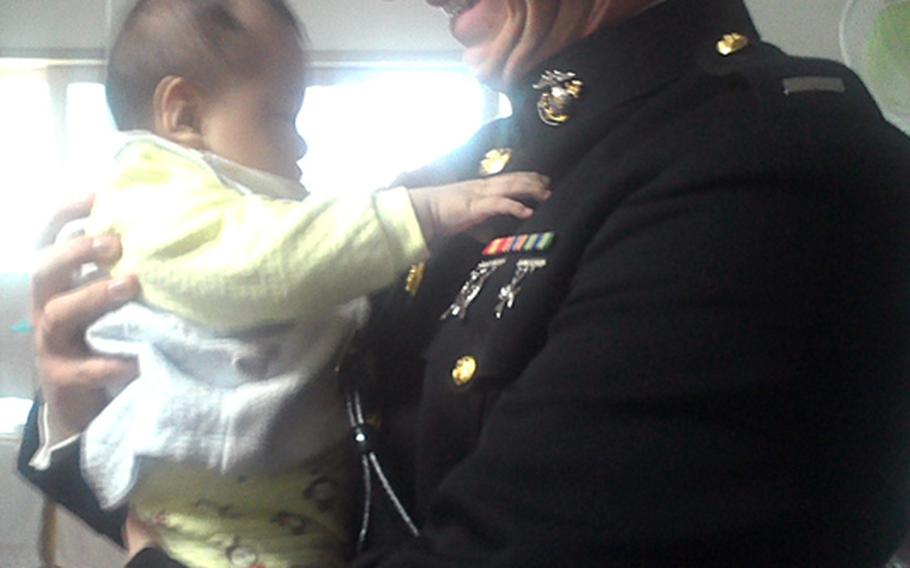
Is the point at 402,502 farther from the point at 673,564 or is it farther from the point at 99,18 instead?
the point at 99,18

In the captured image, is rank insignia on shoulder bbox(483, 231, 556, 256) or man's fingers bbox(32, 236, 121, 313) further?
man's fingers bbox(32, 236, 121, 313)

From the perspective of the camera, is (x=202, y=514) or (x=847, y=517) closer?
(x=847, y=517)

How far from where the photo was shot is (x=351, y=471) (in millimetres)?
817

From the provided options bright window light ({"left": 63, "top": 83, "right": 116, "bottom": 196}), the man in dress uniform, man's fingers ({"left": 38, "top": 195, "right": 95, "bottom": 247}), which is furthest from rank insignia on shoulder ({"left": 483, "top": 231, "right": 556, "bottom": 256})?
bright window light ({"left": 63, "top": 83, "right": 116, "bottom": 196})

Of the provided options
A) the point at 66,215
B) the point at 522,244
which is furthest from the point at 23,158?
the point at 522,244

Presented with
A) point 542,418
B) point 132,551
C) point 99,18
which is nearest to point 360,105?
point 99,18

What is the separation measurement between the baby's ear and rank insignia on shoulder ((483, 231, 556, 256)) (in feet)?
1.24

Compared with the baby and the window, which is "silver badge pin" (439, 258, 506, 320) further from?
the window

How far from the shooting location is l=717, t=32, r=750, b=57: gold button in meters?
0.67

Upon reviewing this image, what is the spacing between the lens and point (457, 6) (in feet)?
2.70

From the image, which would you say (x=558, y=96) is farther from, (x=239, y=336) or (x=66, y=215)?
(x=66, y=215)

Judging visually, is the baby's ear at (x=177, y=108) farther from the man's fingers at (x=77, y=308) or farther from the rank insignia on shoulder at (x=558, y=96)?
the rank insignia on shoulder at (x=558, y=96)

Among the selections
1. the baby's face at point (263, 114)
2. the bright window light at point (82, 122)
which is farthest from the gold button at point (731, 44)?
the bright window light at point (82, 122)

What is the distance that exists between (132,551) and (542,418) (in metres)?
0.49
